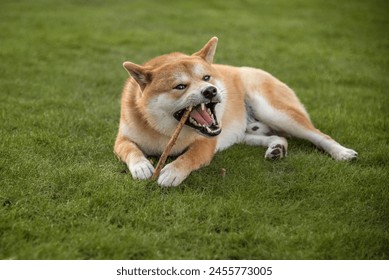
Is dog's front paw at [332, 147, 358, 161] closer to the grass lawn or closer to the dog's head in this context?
the grass lawn

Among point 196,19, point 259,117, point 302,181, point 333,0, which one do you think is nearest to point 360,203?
point 302,181

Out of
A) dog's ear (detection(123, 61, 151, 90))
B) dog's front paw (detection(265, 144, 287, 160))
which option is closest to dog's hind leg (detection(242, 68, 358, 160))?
dog's front paw (detection(265, 144, 287, 160))

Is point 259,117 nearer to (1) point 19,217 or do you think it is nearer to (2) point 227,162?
(2) point 227,162

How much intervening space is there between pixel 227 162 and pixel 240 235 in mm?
1395

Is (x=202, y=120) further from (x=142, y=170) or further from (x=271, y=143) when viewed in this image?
(x=271, y=143)

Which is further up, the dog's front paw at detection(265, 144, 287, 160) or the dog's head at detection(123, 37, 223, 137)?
the dog's head at detection(123, 37, 223, 137)

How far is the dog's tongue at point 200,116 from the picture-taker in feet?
14.6

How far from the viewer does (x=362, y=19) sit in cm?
1216

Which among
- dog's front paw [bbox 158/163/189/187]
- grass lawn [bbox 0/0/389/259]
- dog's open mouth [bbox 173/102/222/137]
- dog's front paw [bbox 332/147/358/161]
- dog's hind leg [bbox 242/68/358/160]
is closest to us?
grass lawn [bbox 0/0/389/259]

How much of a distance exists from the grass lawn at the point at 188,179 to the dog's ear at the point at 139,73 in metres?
0.84

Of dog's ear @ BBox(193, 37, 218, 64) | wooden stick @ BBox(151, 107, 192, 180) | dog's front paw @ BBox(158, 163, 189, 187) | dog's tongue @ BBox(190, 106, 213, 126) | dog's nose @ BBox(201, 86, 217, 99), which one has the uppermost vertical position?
dog's ear @ BBox(193, 37, 218, 64)

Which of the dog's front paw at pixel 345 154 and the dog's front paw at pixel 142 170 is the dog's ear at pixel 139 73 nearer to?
the dog's front paw at pixel 142 170

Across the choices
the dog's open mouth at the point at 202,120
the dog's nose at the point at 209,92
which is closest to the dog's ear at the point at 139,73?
the dog's open mouth at the point at 202,120

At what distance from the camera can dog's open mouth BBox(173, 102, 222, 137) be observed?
4422 mm
